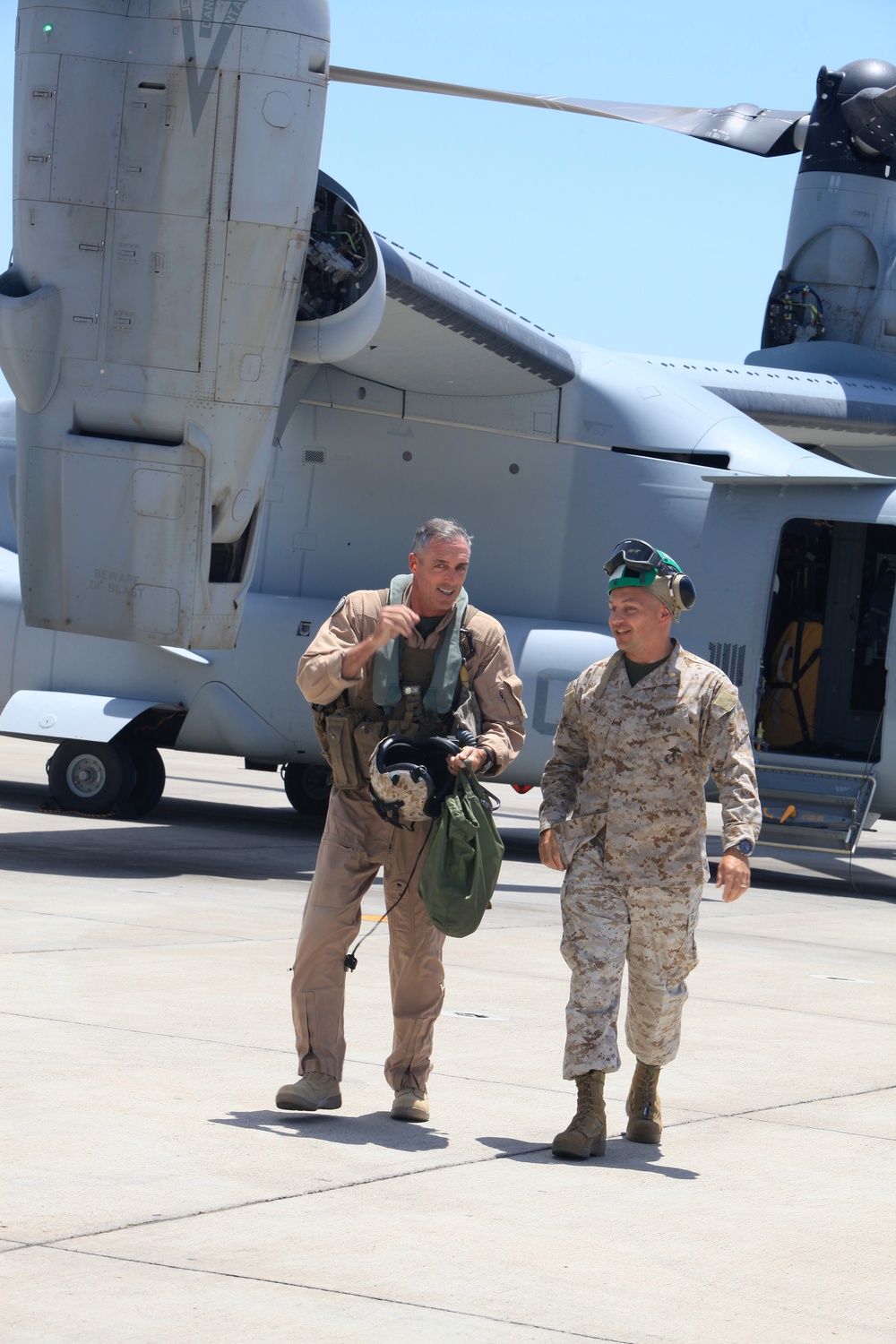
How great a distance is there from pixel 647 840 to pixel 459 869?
0.59m

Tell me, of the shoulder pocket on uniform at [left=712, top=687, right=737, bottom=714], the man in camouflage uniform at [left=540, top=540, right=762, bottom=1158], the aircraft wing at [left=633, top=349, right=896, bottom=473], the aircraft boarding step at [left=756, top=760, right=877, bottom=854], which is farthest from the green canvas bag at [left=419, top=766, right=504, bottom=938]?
the aircraft wing at [left=633, top=349, right=896, bottom=473]

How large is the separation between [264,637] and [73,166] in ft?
15.0

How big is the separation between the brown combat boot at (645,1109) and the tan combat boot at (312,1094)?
36.6 inches

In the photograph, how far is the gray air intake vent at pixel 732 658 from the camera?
13.2 metres

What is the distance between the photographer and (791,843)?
12609 mm

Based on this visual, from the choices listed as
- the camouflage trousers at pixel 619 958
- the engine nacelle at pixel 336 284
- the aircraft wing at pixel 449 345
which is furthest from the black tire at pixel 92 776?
the camouflage trousers at pixel 619 958

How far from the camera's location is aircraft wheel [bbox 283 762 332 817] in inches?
613

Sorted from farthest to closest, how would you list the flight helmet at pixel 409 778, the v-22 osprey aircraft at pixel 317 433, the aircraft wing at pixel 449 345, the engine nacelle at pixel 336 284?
1. the aircraft wing at pixel 449 345
2. the engine nacelle at pixel 336 284
3. the v-22 osprey aircraft at pixel 317 433
4. the flight helmet at pixel 409 778

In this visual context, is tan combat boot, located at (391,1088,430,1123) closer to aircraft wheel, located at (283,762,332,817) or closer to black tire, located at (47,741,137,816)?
black tire, located at (47,741,137,816)

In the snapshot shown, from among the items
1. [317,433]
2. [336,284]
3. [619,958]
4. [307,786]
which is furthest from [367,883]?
[307,786]

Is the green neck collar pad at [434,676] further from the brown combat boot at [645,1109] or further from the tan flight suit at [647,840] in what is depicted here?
the brown combat boot at [645,1109]

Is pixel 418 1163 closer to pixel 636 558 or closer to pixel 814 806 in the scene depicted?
pixel 636 558

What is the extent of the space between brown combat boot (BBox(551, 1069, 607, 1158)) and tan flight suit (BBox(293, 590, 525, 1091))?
519 mm

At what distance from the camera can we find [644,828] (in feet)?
17.2
